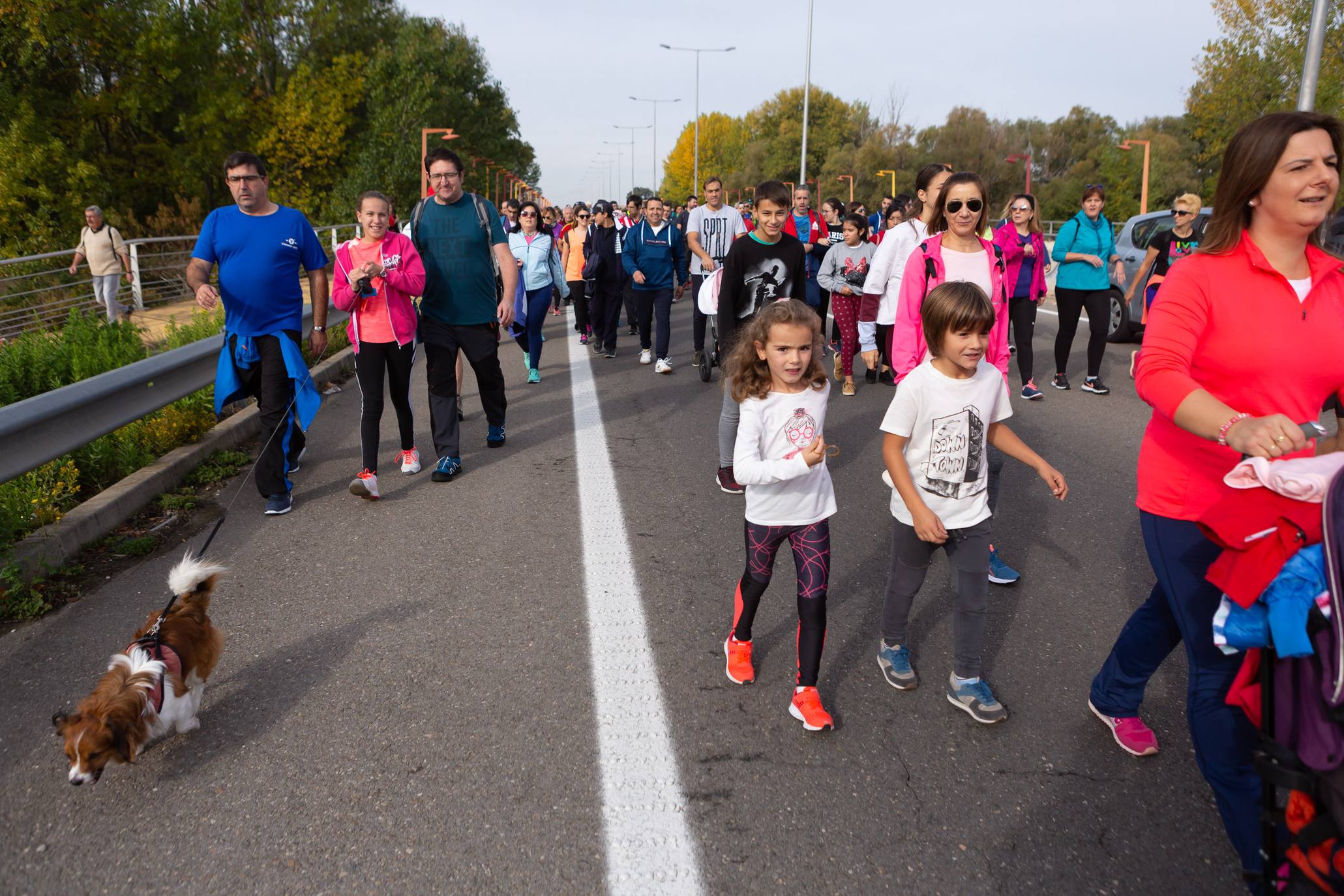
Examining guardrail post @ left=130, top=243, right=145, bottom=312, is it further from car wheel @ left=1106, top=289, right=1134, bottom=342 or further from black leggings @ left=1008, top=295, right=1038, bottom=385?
car wheel @ left=1106, top=289, right=1134, bottom=342

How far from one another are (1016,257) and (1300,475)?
281 inches

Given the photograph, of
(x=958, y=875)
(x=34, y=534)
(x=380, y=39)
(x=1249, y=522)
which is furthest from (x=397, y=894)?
(x=380, y=39)

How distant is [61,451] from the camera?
15.6ft

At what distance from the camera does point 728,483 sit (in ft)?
19.6

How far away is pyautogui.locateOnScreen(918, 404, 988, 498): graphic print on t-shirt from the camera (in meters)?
3.16

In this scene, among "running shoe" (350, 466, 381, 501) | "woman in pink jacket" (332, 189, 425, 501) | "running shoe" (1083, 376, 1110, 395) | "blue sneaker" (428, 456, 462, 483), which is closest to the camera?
"running shoe" (350, 466, 381, 501)

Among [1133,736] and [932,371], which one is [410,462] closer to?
[932,371]

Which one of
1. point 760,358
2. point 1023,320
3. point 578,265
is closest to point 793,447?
point 760,358

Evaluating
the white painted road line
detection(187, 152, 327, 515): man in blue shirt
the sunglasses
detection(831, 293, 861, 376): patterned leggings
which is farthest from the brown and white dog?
detection(831, 293, 861, 376): patterned leggings

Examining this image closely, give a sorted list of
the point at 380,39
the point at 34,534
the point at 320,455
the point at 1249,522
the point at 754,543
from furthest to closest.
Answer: the point at 380,39 < the point at 320,455 < the point at 34,534 < the point at 754,543 < the point at 1249,522

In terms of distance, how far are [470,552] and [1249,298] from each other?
12.0ft

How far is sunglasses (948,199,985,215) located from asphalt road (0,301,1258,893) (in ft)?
5.55

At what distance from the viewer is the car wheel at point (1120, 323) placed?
490 inches

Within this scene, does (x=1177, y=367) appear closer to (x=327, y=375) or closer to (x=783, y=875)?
(x=783, y=875)
